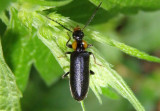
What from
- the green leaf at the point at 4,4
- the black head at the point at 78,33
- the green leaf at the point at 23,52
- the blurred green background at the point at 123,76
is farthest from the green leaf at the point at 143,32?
the green leaf at the point at 4,4

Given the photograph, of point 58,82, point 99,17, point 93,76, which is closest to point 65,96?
point 58,82

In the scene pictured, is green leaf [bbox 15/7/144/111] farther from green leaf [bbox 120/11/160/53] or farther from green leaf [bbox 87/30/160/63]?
green leaf [bbox 120/11/160/53]

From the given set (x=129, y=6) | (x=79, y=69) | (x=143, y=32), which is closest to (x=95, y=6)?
(x=129, y=6)

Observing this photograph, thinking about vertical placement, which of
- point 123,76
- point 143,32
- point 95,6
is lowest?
point 123,76

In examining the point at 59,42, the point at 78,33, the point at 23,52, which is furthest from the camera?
the point at 23,52

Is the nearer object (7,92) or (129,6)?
(7,92)

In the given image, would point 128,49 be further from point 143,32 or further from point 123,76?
point 143,32

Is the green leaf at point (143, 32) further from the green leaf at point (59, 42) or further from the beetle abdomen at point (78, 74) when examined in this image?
the green leaf at point (59, 42)

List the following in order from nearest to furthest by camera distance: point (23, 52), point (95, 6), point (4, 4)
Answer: point (4, 4), point (95, 6), point (23, 52)
